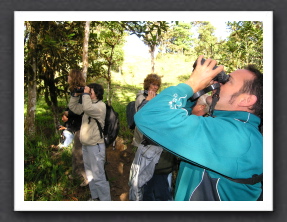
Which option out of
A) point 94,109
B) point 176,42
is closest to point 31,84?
point 94,109

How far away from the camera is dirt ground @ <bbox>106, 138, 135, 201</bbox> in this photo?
12.2 feet

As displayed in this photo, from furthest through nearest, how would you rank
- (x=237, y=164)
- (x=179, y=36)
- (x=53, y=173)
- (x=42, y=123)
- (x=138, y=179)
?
(x=179, y=36)
(x=42, y=123)
(x=53, y=173)
(x=138, y=179)
(x=237, y=164)

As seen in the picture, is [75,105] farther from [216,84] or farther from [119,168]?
[216,84]

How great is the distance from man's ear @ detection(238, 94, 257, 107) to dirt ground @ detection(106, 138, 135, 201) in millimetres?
2789

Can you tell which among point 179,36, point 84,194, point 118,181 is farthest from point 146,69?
point 84,194

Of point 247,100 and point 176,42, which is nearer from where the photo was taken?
point 247,100

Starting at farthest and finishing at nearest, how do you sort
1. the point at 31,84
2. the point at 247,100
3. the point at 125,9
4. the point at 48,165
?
1. the point at 31,84
2. the point at 48,165
3. the point at 125,9
4. the point at 247,100

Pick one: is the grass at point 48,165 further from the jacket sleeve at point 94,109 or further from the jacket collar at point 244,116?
the jacket collar at point 244,116

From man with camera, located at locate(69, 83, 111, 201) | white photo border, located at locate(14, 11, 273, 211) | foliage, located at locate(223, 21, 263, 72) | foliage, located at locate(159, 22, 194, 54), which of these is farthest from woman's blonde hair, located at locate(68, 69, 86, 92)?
foliage, located at locate(159, 22, 194, 54)

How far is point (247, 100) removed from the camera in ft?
4.00

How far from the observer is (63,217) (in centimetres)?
163

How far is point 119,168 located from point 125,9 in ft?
11.0
